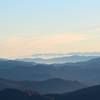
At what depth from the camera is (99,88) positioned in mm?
150125

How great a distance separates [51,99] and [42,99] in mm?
2280

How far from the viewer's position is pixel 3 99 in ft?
454

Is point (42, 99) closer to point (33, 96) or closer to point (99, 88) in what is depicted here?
point (33, 96)

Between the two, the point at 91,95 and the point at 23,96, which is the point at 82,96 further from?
the point at 23,96

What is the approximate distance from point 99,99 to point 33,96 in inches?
635

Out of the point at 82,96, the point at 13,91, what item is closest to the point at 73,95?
the point at 82,96

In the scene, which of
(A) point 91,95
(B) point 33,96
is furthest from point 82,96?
(B) point 33,96

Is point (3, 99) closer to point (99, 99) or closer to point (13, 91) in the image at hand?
point (13, 91)

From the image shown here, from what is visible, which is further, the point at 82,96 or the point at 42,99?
the point at 82,96

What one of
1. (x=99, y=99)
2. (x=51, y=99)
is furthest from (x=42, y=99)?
(x=99, y=99)

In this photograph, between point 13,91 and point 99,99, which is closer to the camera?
point 99,99

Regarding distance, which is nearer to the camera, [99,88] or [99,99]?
[99,99]

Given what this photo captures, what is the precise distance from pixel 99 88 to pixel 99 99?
1636 cm

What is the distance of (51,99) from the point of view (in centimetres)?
13662
